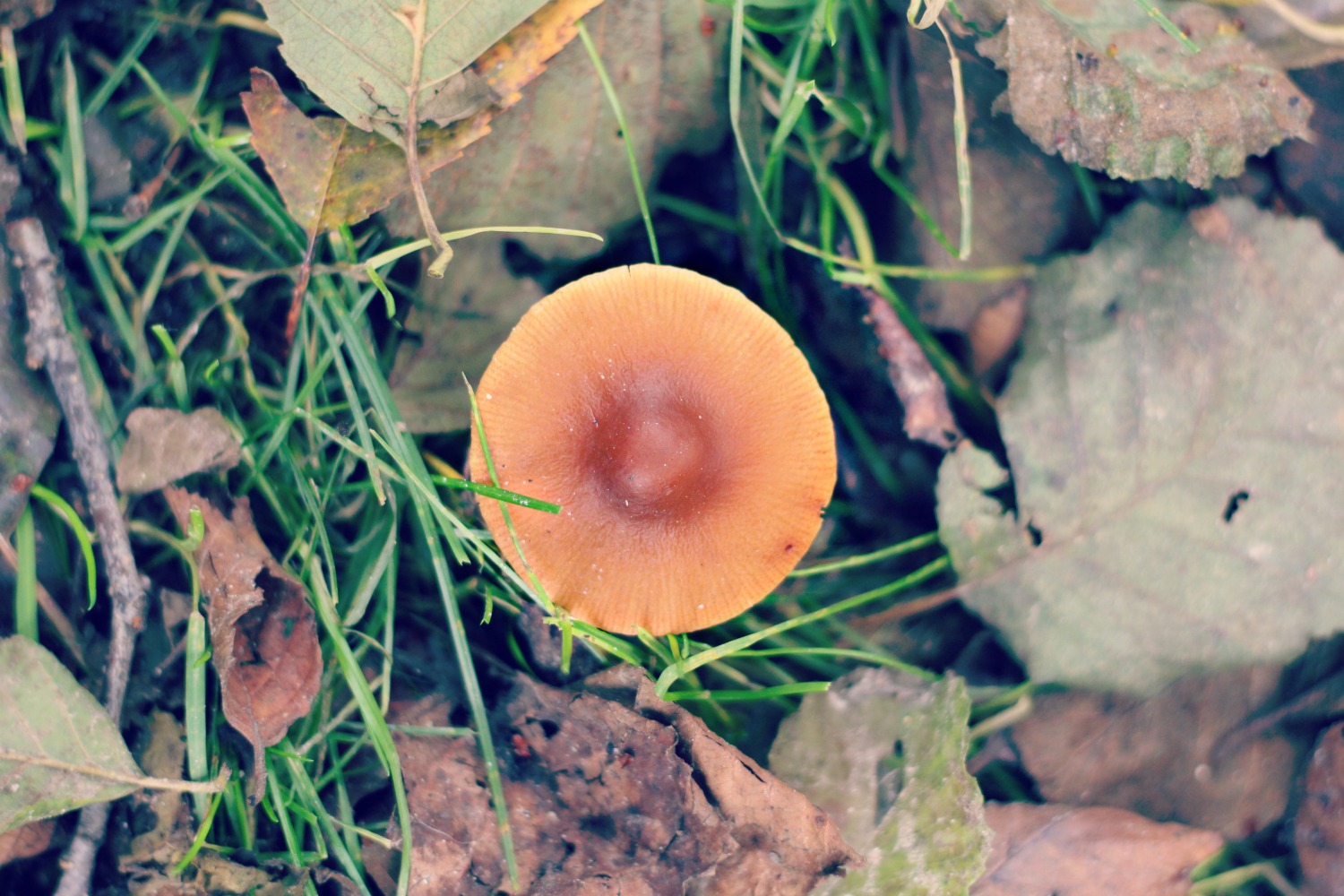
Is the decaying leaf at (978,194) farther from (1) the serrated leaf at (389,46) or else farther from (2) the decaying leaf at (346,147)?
(1) the serrated leaf at (389,46)

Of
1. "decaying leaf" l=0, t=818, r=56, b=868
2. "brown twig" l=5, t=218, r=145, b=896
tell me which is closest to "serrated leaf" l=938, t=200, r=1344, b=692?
"brown twig" l=5, t=218, r=145, b=896

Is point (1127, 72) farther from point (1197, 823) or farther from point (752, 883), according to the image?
point (752, 883)

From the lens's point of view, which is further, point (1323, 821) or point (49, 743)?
point (1323, 821)

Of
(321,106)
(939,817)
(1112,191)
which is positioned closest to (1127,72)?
(1112,191)

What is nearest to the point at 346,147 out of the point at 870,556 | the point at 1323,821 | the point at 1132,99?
the point at 870,556

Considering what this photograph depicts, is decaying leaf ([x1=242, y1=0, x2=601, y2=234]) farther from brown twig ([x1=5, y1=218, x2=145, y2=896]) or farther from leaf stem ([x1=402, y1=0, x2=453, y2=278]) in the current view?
brown twig ([x1=5, y1=218, x2=145, y2=896])

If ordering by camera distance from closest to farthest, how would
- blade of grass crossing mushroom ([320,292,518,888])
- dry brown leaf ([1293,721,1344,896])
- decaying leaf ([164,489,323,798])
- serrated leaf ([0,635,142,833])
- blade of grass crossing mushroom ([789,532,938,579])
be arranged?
serrated leaf ([0,635,142,833]) < decaying leaf ([164,489,323,798]) < blade of grass crossing mushroom ([320,292,518,888]) < dry brown leaf ([1293,721,1344,896]) < blade of grass crossing mushroom ([789,532,938,579])

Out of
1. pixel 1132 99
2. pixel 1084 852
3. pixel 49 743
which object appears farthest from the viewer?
pixel 1084 852

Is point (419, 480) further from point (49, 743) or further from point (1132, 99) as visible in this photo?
point (1132, 99)
